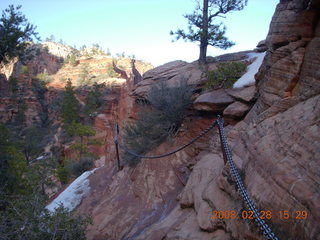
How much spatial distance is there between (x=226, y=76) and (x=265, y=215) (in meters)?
4.81

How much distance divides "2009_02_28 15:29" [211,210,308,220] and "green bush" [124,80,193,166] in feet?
11.5

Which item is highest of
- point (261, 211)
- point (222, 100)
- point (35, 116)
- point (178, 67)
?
point (178, 67)

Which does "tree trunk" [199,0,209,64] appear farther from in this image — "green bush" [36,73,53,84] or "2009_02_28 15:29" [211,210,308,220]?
"green bush" [36,73,53,84]

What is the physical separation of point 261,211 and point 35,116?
1406 inches

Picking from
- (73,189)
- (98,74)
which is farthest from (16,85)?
(73,189)

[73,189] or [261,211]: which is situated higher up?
[261,211]

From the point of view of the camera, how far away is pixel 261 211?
2188 millimetres

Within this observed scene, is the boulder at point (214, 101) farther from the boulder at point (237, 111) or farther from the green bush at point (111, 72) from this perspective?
the green bush at point (111, 72)

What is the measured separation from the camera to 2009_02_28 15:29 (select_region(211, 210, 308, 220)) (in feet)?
6.09

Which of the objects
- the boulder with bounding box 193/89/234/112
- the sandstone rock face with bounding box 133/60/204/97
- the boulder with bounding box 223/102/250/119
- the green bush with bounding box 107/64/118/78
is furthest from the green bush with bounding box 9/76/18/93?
the boulder with bounding box 223/102/250/119

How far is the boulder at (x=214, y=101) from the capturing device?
5.59 m

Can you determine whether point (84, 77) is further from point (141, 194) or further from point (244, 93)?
point (244, 93)

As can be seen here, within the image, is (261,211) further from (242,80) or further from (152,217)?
(242,80)

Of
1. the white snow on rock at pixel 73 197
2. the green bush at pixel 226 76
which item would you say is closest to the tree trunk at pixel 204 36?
the green bush at pixel 226 76
